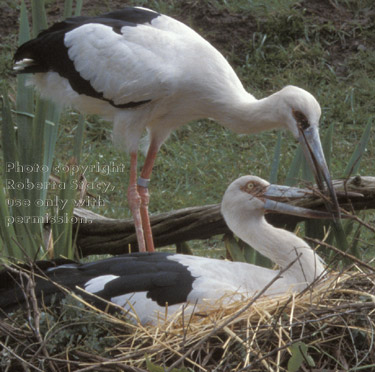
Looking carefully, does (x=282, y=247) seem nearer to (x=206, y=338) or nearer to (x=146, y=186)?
(x=206, y=338)

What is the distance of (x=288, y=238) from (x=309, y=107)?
→ 68 centimetres

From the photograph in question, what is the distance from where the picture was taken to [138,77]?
4516 mm

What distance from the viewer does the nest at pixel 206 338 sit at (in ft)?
9.71

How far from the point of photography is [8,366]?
9.98 ft

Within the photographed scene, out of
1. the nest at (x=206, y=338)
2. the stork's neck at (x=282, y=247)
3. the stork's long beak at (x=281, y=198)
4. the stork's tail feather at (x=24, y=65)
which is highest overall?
the stork's tail feather at (x=24, y=65)

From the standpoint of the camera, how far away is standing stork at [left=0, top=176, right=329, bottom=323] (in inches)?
136

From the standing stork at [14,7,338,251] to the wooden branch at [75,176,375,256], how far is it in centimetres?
13

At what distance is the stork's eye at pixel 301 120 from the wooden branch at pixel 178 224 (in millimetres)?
339

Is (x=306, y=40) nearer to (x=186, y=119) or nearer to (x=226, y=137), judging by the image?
(x=226, y=137)

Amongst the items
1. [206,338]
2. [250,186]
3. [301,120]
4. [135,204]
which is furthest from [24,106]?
[206,338]

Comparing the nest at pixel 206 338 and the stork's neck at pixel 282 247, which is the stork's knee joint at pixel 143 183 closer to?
the stork's neck at pixel 282 247

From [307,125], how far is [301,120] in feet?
0.13

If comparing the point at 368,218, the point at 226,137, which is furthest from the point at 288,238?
the point at 226,137

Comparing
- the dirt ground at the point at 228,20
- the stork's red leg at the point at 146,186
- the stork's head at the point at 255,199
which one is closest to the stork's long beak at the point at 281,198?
the stork's head at the point at 255,199
